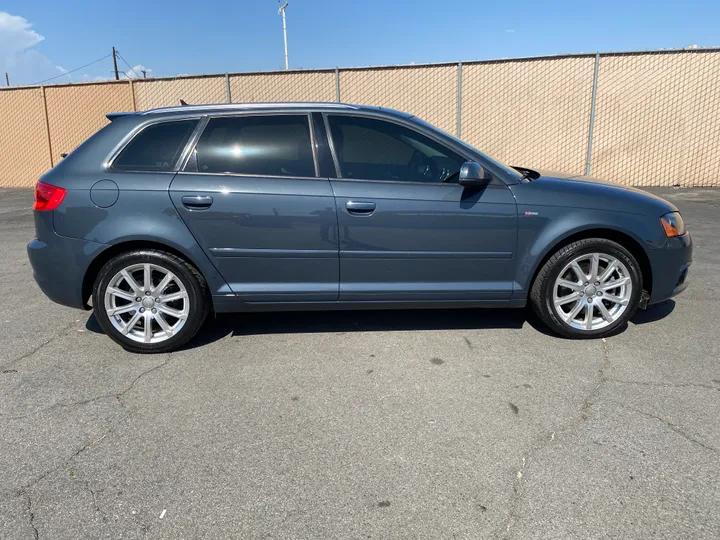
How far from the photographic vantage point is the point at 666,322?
4.45m

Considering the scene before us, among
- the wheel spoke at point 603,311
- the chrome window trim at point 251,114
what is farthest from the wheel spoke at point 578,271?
the chrome window trim at point 251,114

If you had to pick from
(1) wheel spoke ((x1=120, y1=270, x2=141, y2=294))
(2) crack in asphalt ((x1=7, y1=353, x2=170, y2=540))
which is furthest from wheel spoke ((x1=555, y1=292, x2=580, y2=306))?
(1) wheel spoke ((x1=120, y1=270, x2=141, y2=294))

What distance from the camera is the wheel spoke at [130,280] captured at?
3887mm

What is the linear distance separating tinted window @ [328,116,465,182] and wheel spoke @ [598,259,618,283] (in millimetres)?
1298

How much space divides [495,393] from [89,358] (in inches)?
111

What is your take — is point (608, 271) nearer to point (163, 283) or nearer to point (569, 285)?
point (569, 285)

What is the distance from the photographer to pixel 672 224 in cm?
407

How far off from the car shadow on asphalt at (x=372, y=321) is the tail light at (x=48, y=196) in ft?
3.71

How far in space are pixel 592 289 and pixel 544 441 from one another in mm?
1659

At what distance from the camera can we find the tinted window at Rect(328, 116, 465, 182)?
3.97 metres

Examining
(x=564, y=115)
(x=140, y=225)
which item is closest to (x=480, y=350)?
(x=140, y=225)

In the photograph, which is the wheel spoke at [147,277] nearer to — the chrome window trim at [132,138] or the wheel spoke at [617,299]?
the chrome window trim at [132,138]

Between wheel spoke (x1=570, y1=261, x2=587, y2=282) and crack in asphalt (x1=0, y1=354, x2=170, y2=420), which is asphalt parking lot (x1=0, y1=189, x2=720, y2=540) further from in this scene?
wheel spoke (x1=570, y1=261, x2=587, y2=282)

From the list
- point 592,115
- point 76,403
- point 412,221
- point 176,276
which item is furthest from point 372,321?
point 592,115
